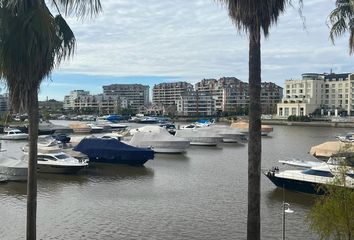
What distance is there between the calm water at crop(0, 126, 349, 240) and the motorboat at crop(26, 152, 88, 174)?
77 cm

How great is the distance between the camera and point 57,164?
39.6 meters

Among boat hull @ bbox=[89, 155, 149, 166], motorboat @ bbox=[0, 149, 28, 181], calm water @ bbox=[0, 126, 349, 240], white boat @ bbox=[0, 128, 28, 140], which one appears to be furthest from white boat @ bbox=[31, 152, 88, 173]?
white boat @ bbox=[0, 128, 28, 140]

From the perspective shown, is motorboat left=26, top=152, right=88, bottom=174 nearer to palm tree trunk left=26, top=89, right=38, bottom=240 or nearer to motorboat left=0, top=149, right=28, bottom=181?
motorboat left=0, top=149, right=28, bottom=181

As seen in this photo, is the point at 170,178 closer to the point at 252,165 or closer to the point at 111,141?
the point at 111,141

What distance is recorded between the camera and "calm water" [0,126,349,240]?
2272cm

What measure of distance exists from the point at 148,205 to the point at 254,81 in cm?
1908

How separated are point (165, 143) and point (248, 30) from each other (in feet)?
159

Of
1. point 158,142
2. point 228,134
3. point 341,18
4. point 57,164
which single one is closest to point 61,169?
point 57,164

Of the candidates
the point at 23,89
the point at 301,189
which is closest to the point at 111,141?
the point at 301,189

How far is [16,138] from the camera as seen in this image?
8681 centimetres

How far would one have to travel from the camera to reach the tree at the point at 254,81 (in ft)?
34.4

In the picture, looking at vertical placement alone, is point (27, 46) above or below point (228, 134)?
above

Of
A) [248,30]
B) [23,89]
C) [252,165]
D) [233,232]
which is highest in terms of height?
[248,30]

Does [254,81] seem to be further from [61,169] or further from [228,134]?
[228,134]
